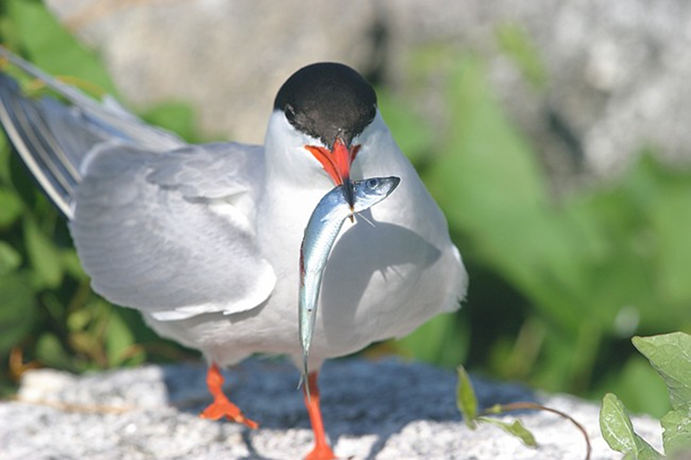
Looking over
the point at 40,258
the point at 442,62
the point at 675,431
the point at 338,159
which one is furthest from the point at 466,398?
the point at 442,62

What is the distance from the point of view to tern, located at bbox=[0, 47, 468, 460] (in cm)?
264

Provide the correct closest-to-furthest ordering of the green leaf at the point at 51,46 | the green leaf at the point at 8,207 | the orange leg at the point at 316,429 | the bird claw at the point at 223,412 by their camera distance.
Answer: the orange leg at the point at 316,429, the bird claw at the point at 223,412, the green leaf at the point at 8,207, the green leaf at the point at 51,46

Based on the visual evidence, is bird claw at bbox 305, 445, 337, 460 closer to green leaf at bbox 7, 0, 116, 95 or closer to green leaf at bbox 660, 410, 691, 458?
green leaf at bbox 660, 410, 691, 458

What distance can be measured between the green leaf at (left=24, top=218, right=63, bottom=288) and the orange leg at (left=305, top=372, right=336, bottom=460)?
1287 millimetres

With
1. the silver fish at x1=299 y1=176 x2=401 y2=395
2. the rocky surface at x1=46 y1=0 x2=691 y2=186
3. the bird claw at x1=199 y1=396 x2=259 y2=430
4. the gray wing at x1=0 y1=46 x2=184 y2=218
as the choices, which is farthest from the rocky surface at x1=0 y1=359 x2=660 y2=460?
the rocky surface at x1=46 y1=0 x2=691 y2=186

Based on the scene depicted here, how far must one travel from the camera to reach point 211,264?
2961mm

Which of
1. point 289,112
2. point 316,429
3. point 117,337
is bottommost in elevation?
point 117,337

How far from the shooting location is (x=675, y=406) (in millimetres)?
2465

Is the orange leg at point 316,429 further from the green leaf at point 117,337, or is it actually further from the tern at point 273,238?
the green leaf at point 117,337

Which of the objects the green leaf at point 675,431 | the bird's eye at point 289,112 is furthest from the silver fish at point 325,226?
the green leaf at point 675,431

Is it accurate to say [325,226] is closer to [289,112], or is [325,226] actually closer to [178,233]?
[289,112]

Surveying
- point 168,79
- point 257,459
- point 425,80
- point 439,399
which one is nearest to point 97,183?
point 257,459

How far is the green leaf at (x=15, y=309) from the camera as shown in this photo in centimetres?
364

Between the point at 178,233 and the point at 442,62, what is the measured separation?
9.73 ft
